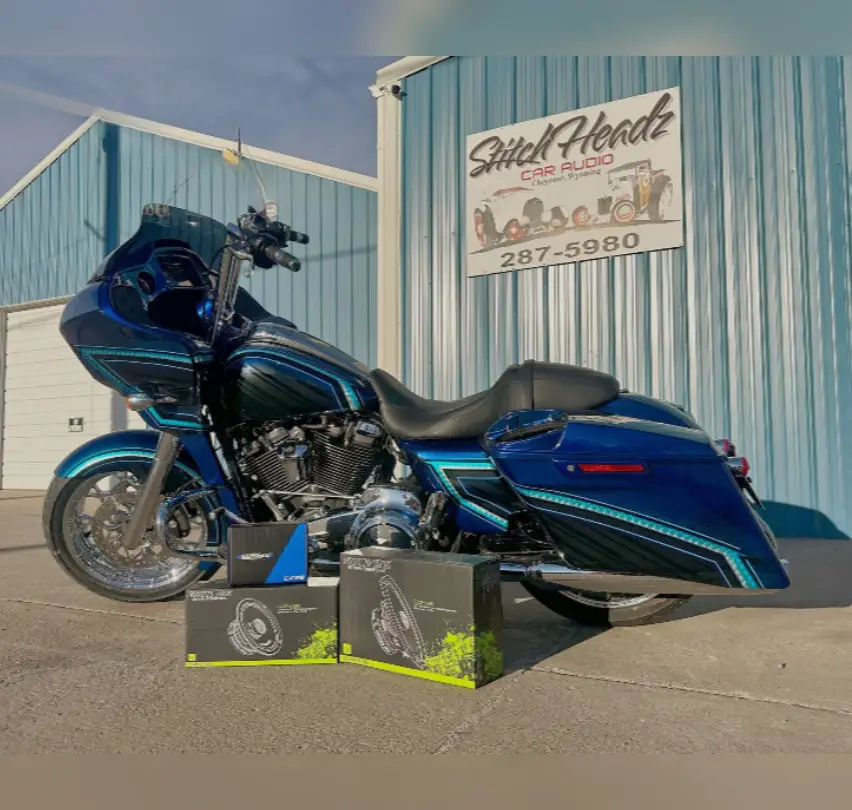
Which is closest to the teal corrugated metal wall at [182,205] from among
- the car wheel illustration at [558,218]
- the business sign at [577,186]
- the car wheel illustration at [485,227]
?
the car wheel illustration at [485,227]

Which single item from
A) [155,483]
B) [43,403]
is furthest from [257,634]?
[43,403]

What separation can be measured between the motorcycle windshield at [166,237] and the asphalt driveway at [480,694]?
63.7 inches

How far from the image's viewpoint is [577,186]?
242 inches

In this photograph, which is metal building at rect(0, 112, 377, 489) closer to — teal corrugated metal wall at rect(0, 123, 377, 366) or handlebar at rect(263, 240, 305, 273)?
teal corrugated metal wall at rect(0, 123, 377, 366)

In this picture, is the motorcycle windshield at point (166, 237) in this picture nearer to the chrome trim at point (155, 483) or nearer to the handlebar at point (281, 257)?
the handlebar at point (281, 257)

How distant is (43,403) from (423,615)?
9027 mm

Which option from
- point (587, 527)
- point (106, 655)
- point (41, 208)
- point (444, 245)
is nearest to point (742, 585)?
point (587, 527)

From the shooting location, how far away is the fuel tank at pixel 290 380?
3268 mm

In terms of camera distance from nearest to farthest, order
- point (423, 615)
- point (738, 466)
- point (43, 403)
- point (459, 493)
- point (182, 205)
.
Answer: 1. point (423, 615)
2. point (738, 466)
3. point (459, 493)
4. point (182, 205)
5. point (43, 403)

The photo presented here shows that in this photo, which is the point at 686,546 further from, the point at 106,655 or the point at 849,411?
the point at 849,411

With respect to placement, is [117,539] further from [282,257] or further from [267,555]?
[282,257]

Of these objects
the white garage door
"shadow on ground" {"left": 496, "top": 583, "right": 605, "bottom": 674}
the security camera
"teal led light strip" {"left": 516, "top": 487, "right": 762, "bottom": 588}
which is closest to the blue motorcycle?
"teal led light strip" {"left": 516, "top": 487, "right": 762, "bottom": 588}

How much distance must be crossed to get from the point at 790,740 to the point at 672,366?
400 centimetres

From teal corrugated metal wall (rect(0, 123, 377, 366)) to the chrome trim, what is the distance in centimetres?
326
